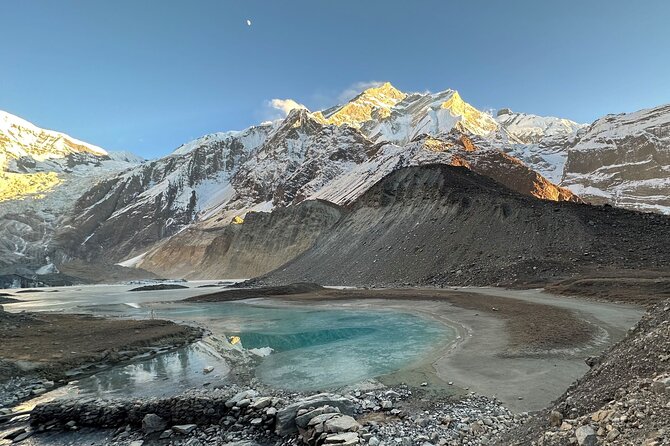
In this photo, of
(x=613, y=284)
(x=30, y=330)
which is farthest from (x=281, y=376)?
(x=613, y=284)

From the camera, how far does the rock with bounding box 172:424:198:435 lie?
12.2 m

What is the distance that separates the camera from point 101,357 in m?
23.0

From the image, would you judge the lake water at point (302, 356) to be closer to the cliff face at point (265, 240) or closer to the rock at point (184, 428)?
the rock at point (184, 428)

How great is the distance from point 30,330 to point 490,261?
54040mm

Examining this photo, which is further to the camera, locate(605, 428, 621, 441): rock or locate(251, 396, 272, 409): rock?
locate(251, 396, 272, 409): rock

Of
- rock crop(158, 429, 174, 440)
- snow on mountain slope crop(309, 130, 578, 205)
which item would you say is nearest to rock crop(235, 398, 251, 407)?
rock crop(158, 429, 174, 440)

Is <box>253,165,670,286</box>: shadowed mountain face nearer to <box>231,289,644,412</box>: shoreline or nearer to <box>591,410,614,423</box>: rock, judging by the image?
<box>231,289,644,412</box>: shoreline

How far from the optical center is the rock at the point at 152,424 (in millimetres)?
12701

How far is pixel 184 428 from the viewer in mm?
12367

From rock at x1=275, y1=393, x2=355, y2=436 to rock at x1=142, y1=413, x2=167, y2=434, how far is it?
4.05 metres

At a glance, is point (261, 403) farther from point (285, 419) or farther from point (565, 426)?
point (565, 426)

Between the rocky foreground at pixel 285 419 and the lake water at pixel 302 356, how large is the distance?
222 cm

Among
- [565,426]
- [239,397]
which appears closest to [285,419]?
[239,397]

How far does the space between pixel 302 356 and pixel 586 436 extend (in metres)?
17.6
